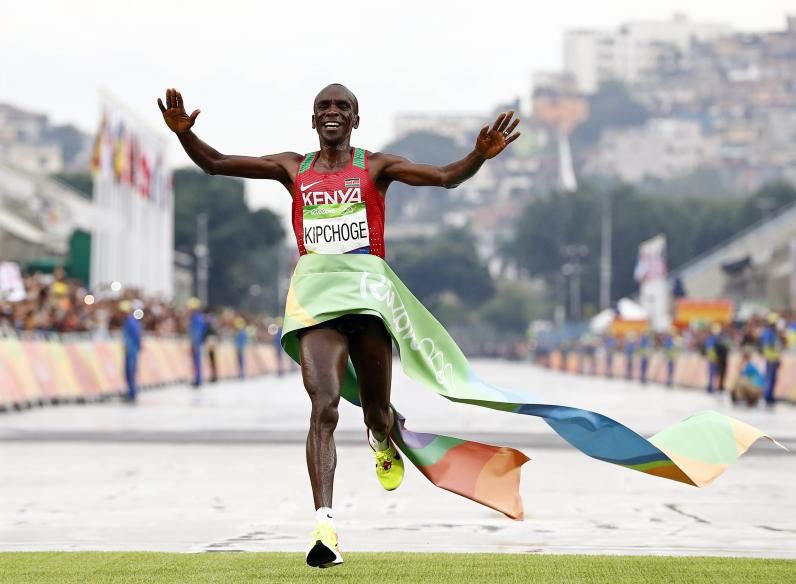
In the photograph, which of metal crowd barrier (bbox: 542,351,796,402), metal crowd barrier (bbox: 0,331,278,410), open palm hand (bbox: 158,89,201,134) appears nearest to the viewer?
open palm hand (bbox: 158,89,201,134)

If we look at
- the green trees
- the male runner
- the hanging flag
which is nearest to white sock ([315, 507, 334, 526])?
the male runner

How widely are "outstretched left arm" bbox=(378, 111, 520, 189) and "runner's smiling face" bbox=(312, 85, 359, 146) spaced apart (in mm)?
320

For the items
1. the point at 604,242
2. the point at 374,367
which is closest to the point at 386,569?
the point at 374,367

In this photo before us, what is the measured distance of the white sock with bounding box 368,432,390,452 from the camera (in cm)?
996

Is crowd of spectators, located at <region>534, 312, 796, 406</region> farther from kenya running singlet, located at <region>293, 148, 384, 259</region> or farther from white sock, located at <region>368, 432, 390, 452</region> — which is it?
kenya running singlet, located at <region>293, 148, 384, 259</region>

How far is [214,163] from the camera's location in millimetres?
9555

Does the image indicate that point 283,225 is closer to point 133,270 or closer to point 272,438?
point 133,270

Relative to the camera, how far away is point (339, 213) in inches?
364

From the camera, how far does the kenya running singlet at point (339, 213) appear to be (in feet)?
30.3

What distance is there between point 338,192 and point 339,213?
0.10 m

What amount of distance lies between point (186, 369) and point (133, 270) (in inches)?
264

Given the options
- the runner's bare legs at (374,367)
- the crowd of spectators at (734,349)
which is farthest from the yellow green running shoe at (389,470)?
the crowd of spectators at (734,349)

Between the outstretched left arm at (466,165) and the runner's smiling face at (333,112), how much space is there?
1.05 feet

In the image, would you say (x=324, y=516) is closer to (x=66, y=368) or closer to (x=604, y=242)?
(x=66, y=368)
